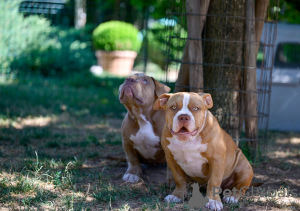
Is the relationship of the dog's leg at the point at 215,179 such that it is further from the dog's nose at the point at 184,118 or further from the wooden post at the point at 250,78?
the wooden post at the point at 250,78

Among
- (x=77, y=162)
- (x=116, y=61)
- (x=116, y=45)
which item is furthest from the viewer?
(x=116, y=61)

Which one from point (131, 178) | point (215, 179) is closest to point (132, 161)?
point (131, 178)

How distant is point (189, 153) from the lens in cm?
337

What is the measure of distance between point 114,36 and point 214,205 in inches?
522

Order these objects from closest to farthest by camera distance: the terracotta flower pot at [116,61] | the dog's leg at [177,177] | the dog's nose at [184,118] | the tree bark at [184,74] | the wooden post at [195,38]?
the dog's nose at [184,118]
the dog's leg at [177,177]
the wooden post at [195,38]
the tree bark at [184,74]
the terracotta flower pot at [116,61]

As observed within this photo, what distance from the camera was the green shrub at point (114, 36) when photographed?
15727 millimetres

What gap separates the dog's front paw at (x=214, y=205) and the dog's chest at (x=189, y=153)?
0.36 metres

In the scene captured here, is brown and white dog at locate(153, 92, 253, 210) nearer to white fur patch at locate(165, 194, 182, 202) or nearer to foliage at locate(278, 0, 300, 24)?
white fur patch at locate(165, 194, 182, 202)

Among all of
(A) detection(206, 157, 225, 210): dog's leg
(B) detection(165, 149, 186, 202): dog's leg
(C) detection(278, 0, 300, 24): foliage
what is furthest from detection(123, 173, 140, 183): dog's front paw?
(C) detection(278, 0, 300, 24): foliage

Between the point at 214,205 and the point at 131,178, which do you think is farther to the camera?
the point at 131,178

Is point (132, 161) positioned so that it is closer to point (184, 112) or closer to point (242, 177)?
point (242, 177)

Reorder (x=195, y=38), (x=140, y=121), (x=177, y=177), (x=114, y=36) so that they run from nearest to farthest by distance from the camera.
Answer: (x=177, y=177) < (x=140, y=121) < (x=195, y=38) < (x=114, y=36)

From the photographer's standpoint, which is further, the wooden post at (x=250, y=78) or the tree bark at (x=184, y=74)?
the tree bark at (x=184, y=74)

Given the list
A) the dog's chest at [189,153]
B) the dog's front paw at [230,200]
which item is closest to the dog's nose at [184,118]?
the dog's chest at [189,153]
